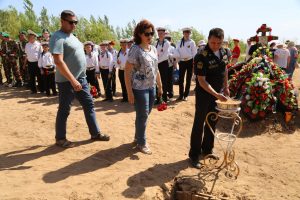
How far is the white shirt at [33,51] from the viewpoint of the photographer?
30.7 feet

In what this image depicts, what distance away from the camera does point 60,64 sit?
4.23 metres

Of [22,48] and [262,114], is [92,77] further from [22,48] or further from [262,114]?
[262,114]

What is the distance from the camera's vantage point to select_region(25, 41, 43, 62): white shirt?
9.37 metres

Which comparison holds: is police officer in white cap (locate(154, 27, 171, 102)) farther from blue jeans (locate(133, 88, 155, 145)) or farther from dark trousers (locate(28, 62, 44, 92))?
dark trousers (locate(28, 62, 44, 92))

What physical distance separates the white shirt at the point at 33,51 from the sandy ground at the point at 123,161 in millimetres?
2825

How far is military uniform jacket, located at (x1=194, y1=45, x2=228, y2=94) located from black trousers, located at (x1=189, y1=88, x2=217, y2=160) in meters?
0.12

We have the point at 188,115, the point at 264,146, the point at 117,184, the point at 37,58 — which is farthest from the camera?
the point at 37,58

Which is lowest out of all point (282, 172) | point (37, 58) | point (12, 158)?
point (282, 172)

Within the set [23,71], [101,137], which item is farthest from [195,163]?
[23,71]

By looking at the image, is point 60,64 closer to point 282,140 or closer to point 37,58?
point 282,140

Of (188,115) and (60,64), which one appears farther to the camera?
(188,115)

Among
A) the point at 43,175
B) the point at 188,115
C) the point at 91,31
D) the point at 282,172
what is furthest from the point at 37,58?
the point at 91,31

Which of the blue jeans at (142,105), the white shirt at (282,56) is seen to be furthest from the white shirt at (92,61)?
the white shirt at (282,56)

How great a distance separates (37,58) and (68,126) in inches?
166
